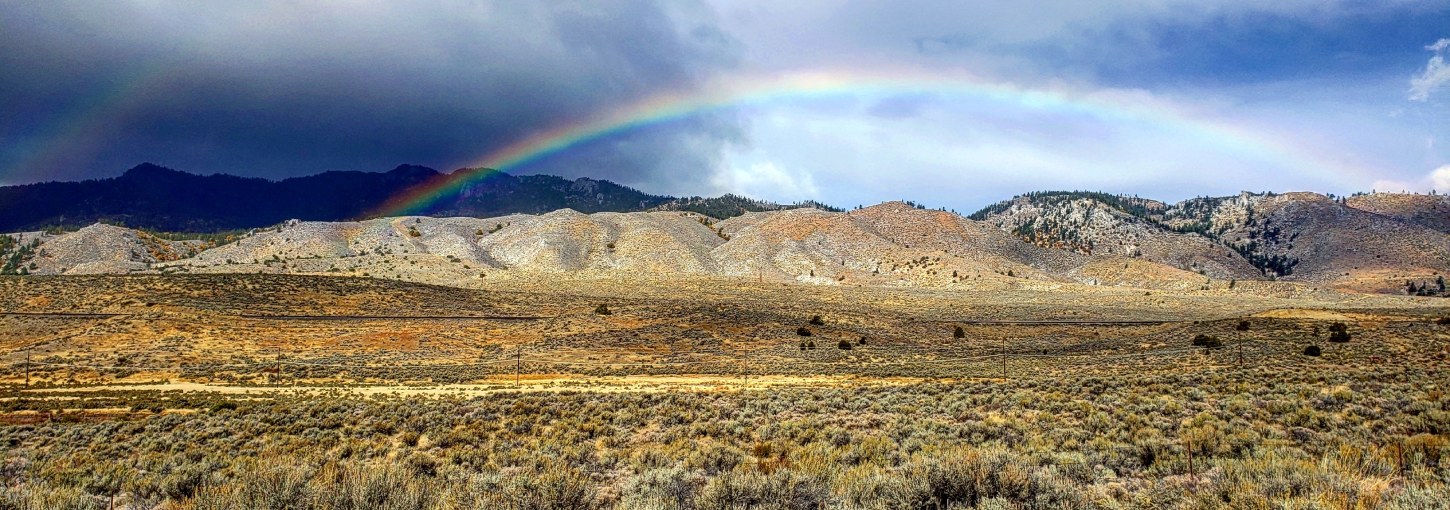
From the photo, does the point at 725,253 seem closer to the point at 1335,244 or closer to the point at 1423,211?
the point at 1335,244

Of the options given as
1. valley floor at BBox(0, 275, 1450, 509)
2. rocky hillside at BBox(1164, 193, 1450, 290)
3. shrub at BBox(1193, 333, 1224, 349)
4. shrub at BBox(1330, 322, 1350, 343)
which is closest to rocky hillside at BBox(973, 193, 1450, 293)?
rocky hillside at BBox(1164, 193, 1450, 290)

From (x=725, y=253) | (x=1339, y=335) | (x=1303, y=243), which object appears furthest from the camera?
(x=1303, y=243)

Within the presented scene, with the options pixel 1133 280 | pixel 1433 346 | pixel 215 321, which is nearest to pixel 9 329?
pixel 215 321

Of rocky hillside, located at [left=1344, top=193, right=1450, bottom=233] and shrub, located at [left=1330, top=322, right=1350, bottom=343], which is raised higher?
rocky hillside, located at [left=1344, top=193, right=1450, bottom=233]

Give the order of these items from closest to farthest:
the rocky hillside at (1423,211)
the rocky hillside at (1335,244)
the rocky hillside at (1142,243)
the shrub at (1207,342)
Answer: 1. the shrub at (1207,342)
2. the rocky hillside at (1335,244)
3. the rocky hillside at (1142,243)
4. the rocky hillside at (1423,211)

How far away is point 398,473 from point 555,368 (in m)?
27.6

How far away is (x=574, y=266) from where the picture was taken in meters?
104

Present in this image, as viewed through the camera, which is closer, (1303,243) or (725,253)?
(725,253)

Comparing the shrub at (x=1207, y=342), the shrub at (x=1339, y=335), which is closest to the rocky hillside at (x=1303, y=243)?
the shrub at (x=1339, y=335)

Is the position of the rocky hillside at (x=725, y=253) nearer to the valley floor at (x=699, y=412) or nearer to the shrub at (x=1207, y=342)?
the valley floor at (x=699, y=412)

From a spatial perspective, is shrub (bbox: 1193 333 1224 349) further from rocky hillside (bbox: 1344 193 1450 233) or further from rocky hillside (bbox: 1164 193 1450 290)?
rocky hillside (bbox: 1344 193 1450 233)

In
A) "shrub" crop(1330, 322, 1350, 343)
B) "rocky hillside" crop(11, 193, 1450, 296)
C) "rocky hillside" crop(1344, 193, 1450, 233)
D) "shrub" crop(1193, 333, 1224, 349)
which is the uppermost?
"rocky hillside" crop(1344, 193, 1450, 233)

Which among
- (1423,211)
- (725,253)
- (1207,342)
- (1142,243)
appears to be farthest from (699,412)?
(1423,211)

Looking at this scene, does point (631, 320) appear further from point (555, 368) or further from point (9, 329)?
point (9, 329)
